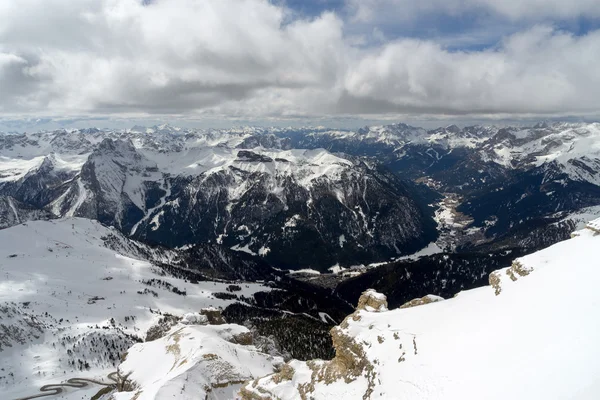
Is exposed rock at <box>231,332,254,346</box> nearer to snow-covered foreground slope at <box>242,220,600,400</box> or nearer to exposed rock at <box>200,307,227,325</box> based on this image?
snow-covered foreground slope at <box>242,220,600,400</box>

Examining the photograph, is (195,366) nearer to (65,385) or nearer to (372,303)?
(372,303)

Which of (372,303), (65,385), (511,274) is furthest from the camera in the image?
(65,385)

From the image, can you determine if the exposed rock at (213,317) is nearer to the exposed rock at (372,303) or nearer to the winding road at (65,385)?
the winding road at (65,385)

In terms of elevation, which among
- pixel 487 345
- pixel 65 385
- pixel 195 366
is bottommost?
pixel 65 385

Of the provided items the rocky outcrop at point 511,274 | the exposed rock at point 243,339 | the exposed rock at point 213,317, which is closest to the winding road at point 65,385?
the exposed rock at point 213,317

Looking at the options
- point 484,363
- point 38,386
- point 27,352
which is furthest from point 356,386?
point 27,352

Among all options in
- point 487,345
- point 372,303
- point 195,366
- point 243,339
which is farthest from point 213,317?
point 487,345

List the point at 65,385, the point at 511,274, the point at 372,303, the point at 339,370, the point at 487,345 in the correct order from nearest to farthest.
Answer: the point at 487,345
the point at 511,274
the point at 339,370
the point at 372,303
the point at 65,385

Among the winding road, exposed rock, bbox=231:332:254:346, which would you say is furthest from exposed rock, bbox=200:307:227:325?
exposed rock, bbox=231:332:254:346

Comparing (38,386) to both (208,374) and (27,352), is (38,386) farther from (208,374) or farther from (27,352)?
(208,374)
